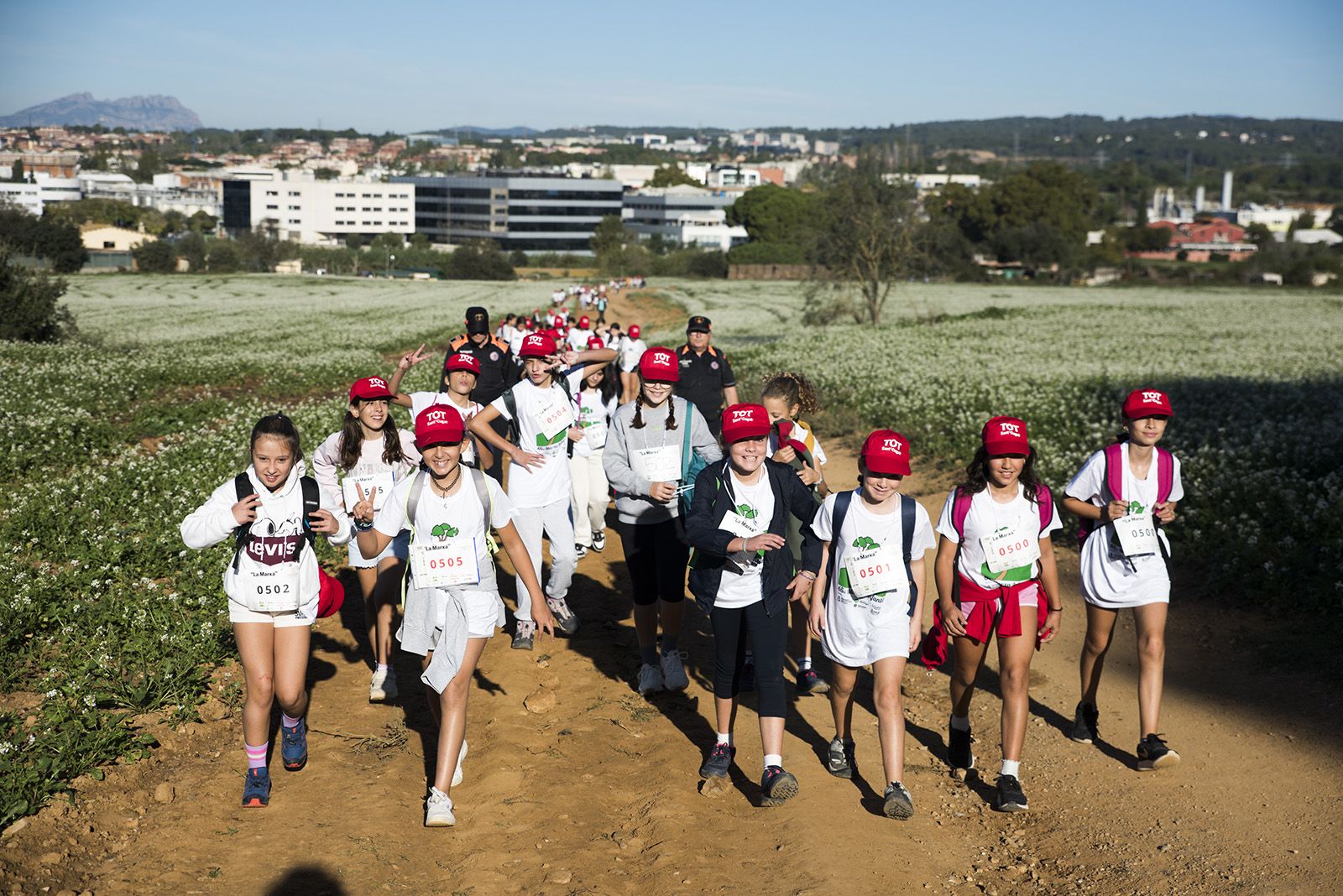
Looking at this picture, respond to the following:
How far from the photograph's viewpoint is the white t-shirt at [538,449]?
27.8ft

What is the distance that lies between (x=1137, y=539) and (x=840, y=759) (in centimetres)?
214

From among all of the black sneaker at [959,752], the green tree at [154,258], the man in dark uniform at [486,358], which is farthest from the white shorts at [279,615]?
the green tree at [154,258]

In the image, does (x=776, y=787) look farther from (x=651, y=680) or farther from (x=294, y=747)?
(x=294, y=747)

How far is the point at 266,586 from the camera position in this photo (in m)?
5.92

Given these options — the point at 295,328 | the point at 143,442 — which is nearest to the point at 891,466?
the point at 143,442

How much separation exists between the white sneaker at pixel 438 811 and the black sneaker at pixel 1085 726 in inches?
153

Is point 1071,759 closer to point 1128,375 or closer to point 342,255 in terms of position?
point 1128,375

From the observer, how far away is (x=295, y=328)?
1773 inches

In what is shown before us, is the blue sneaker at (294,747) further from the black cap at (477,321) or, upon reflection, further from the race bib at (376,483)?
the black cap at (477,321)

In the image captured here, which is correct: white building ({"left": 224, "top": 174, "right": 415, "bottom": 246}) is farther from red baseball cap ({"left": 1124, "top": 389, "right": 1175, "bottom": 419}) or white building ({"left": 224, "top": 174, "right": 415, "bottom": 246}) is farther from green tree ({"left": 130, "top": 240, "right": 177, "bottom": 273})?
red baseball cap ({"left": 1124, "top": 389, "right": 1175, "bottom": 419})

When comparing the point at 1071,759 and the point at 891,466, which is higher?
the point at 891,466

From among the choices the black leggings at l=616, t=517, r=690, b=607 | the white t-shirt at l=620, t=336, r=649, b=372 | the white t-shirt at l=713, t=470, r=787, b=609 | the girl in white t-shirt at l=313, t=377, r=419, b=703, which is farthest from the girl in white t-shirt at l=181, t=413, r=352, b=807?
the white t-shirt at l=620, t=336, r=649, b=372

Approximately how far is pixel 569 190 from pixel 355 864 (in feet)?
548

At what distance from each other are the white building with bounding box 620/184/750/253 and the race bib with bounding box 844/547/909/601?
159 meters
